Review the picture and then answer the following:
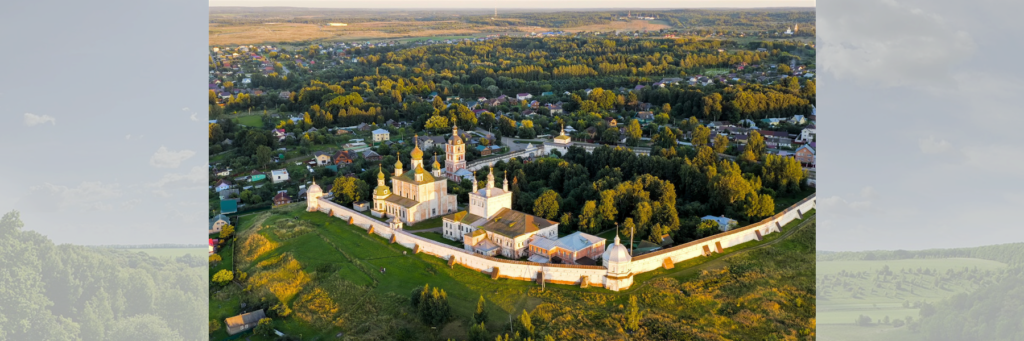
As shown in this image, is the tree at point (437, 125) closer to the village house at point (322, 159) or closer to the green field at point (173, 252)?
the village house at point (322, 159)

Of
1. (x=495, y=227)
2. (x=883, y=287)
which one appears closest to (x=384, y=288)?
(x=495, y=227)

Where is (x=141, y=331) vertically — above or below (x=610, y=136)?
below

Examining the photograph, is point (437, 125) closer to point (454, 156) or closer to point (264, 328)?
point (454, 156)

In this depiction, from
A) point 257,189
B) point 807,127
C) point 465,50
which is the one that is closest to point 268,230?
point 257,189

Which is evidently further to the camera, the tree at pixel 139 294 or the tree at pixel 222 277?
the tree at pixel 222 277

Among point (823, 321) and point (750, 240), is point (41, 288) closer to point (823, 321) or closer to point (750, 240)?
point (823, 321)

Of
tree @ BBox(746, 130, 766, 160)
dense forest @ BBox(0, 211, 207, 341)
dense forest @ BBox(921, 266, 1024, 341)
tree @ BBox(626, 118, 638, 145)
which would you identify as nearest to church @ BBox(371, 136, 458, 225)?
dense forest @ BBox(0, 211, 207, 341)

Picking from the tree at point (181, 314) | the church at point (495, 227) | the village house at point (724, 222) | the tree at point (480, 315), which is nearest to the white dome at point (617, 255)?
the church at point (495, 227)
